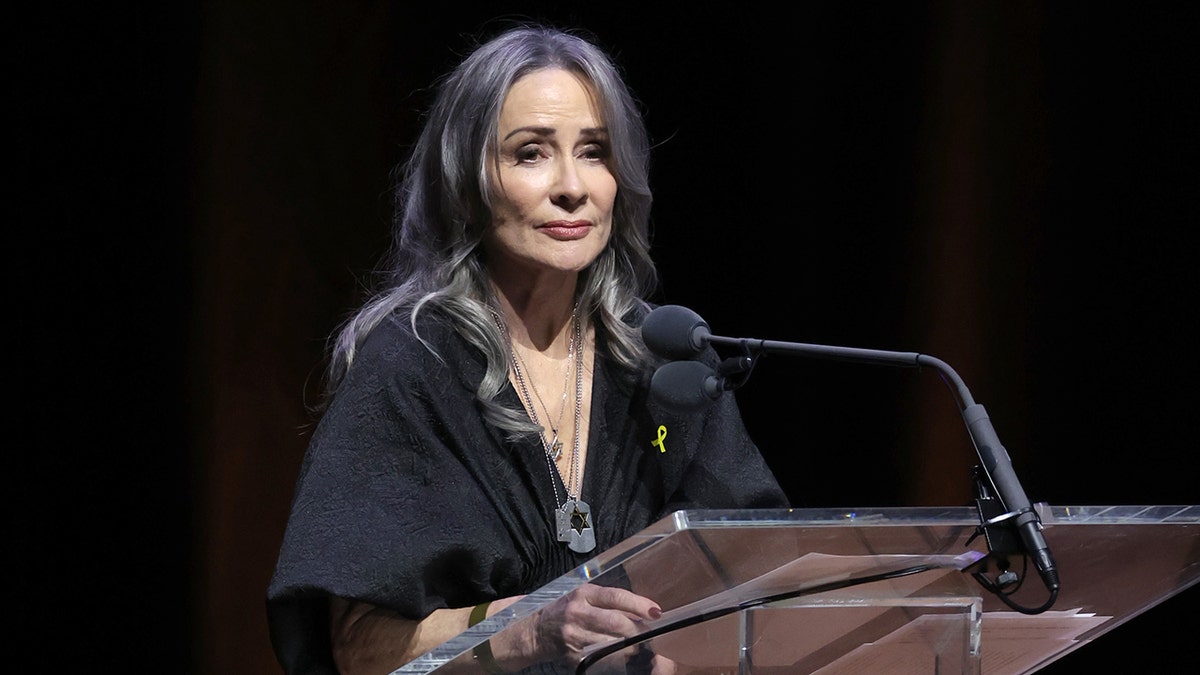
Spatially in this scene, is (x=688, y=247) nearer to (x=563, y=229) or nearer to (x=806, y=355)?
(x=563, y=229)

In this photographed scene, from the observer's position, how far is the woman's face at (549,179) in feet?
5.84

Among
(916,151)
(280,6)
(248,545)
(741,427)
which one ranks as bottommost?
(248,545)

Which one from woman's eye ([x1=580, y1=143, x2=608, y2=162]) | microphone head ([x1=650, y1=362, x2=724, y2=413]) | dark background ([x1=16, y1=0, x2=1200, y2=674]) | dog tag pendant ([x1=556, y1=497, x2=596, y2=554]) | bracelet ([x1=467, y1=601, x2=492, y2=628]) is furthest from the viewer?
dark background ([x1=16, y1=0, x2=1200, y2=674])

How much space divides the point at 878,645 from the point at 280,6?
1.80 metres

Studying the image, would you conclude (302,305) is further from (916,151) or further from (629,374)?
(916,151)

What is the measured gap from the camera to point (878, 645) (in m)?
1.16

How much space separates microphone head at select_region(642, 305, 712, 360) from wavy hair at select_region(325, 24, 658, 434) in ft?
1.34

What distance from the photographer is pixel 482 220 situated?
6.03 feet

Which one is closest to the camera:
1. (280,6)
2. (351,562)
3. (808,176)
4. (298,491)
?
(351,562)

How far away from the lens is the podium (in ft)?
3.35

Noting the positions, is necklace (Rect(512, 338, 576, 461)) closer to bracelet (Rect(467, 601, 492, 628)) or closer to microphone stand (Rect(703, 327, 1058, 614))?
bracelet (Rect(467, 601, 492, 628))

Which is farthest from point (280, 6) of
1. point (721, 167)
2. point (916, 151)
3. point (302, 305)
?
point (916, 151)

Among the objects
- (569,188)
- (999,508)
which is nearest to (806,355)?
(999,508)

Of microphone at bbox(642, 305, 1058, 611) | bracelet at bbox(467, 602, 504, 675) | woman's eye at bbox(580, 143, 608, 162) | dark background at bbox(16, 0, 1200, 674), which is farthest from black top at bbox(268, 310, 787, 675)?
dark background at bbox(16, 0, 1200, 674)
